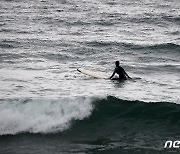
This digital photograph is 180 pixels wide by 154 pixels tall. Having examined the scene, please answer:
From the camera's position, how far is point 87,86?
21.0m

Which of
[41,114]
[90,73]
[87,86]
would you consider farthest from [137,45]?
[41,114]

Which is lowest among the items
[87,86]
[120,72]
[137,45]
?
[87,86]

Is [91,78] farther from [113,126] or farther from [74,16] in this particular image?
[74,16]

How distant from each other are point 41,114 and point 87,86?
16.5 ft

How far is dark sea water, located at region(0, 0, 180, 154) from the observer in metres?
15.2

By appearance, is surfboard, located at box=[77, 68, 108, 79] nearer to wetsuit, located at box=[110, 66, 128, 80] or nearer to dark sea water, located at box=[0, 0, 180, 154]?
dark sea water, located at box=[0, 0, 180, 154]

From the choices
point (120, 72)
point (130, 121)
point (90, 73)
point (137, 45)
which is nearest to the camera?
point (130, 121)

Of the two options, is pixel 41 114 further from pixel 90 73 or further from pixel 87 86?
pixel 90 73

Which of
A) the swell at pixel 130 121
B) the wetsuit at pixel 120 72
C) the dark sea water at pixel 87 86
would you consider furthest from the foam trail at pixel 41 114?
the wetsuit at pixel 120 72

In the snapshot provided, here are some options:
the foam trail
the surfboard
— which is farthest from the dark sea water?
the surfboard

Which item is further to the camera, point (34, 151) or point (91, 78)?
point (91, 78)

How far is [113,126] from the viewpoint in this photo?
54.2 ft

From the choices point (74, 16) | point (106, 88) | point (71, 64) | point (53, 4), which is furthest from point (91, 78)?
point (53, 4)

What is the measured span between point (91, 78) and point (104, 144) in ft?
26.5
